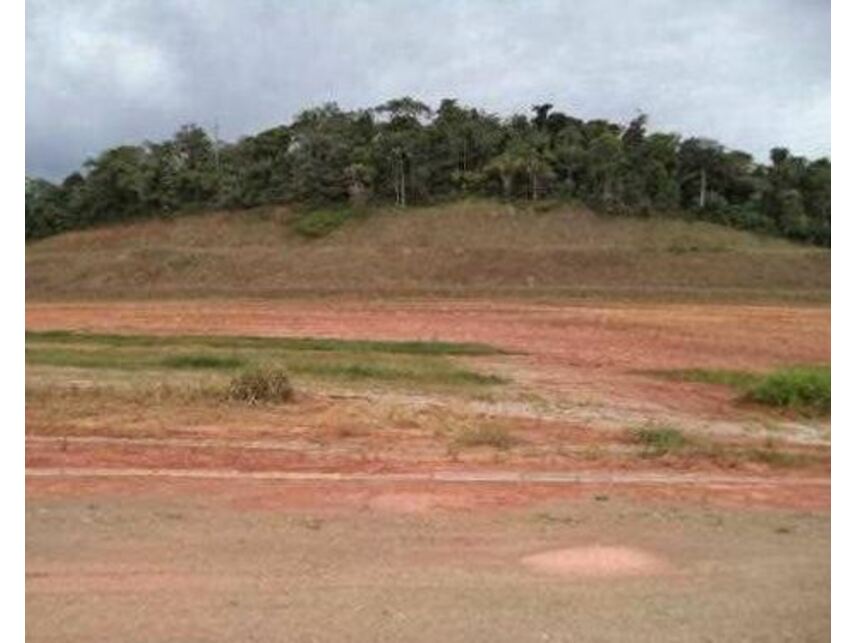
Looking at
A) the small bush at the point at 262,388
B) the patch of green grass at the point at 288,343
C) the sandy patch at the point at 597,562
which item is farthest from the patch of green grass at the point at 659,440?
the patch of green grass at the point at 288,343

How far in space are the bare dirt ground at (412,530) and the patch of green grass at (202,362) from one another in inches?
170

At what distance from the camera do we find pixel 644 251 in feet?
162

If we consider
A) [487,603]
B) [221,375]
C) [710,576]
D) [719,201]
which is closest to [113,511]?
[487,603]

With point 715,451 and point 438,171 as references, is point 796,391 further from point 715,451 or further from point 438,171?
point 438,171

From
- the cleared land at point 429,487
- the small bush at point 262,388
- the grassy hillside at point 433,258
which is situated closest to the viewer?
the cleared land at point 429,487

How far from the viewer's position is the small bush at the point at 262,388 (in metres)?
13.3

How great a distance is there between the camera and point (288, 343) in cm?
2188

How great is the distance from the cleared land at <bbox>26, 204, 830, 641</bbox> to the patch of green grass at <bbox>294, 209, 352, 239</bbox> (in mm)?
32350

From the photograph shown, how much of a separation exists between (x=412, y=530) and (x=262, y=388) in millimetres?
7152

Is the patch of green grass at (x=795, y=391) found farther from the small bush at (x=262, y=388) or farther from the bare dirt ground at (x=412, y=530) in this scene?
the small bush at (x=262, y=388)

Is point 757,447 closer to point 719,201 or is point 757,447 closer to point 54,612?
point 54,612

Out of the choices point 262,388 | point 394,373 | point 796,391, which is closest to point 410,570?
point 262,388

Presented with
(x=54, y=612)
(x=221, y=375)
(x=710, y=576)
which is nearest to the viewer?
(x=54, y=612)
